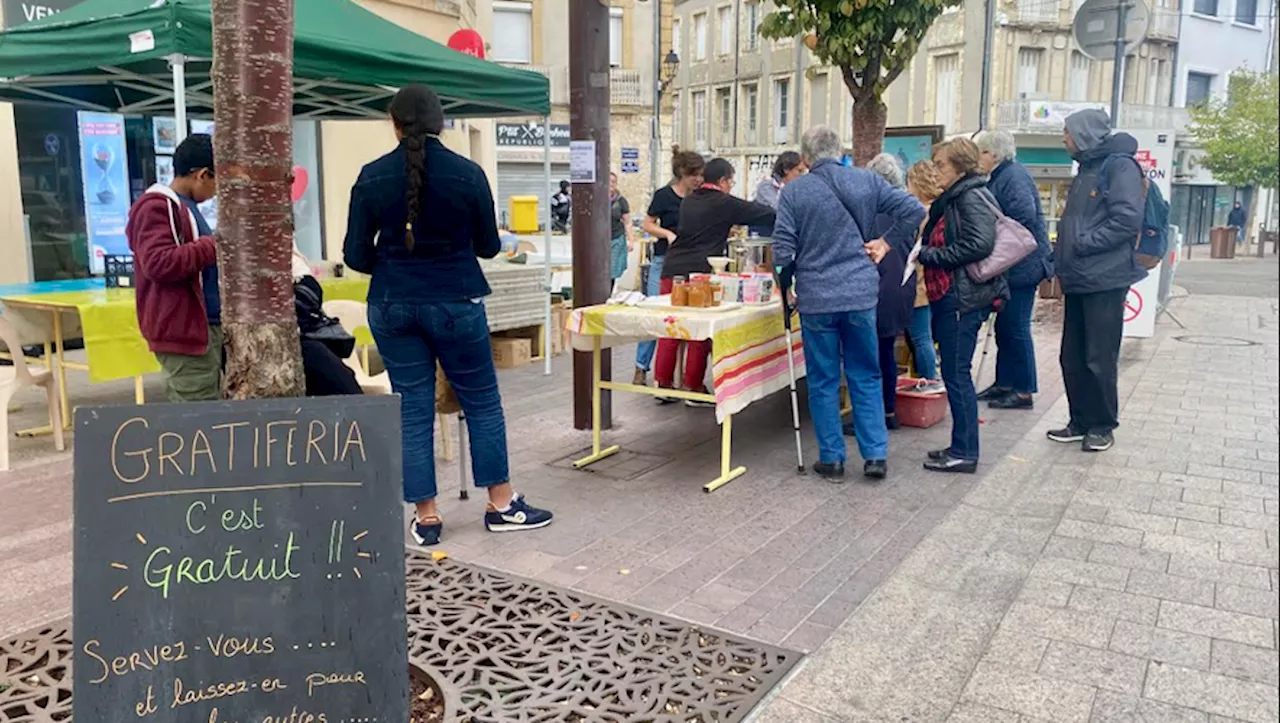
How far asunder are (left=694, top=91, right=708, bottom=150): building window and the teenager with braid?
39717 millimetres

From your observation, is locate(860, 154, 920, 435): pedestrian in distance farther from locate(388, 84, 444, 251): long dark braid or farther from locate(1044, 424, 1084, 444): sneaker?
locate(388, 84, 444, 251): long dark braid

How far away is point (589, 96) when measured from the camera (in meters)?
5.93

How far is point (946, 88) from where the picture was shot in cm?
3120

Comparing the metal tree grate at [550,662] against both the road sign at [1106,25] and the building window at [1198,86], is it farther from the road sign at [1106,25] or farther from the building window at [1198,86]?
the building window at [1198,86]

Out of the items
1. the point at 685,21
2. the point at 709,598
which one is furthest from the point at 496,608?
the point at 685,21

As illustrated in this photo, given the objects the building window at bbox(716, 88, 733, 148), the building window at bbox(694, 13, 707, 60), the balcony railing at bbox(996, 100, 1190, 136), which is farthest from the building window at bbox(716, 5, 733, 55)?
the balcony railing at bbox(996, 100, 1190, 136)

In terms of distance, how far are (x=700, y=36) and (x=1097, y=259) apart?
39225 millimetres

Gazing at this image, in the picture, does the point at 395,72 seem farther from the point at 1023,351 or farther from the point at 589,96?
the point at 1023,351

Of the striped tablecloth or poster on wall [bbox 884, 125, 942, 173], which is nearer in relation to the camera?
the striped tablecloth

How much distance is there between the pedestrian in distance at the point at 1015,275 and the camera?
243 inches

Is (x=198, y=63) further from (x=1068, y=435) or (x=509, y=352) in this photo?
(x=1068, y=435)

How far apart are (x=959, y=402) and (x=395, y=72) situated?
3.55 m

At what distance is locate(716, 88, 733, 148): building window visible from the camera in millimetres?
40906

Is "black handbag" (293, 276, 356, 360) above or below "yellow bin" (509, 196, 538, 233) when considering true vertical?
below
